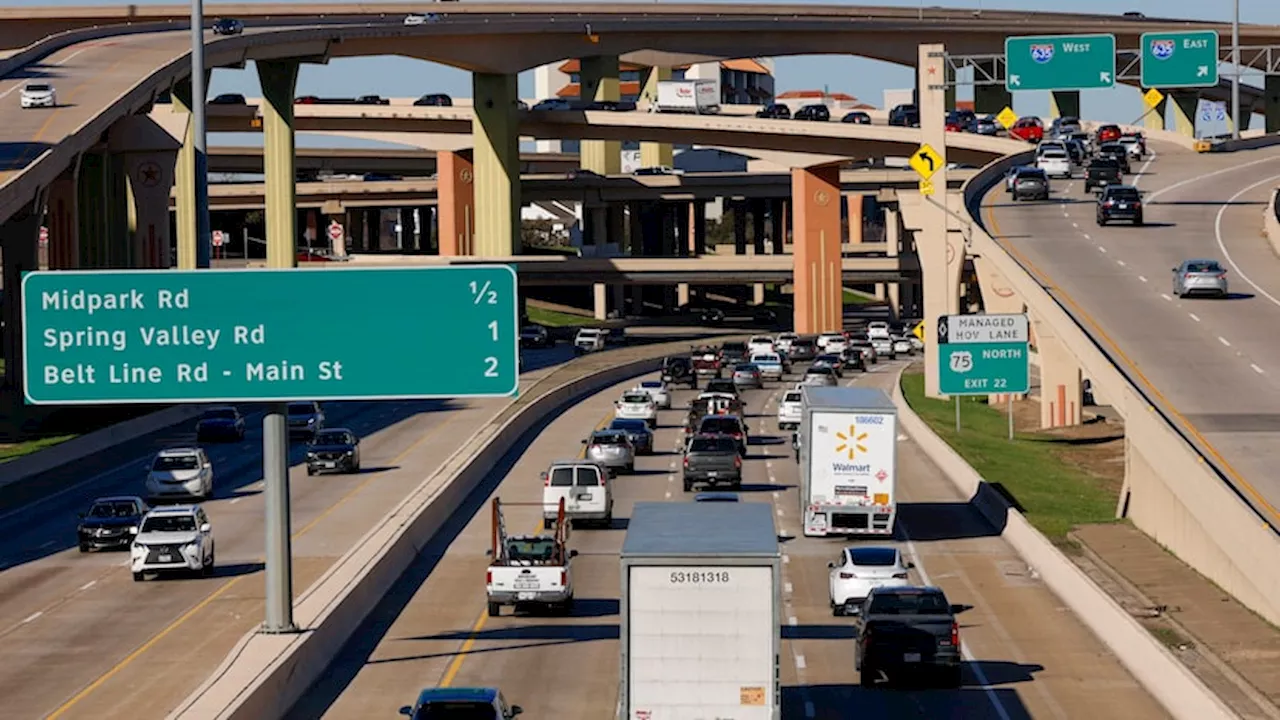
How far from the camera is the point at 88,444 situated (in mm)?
75625

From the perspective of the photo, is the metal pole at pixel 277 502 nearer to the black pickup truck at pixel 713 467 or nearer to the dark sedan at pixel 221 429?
the black pickup truck at pixel 713 467

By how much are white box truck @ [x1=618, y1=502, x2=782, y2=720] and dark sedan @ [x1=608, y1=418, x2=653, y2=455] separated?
4298 cm

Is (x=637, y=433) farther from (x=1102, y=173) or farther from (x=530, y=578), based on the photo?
(x=1102, y=173)

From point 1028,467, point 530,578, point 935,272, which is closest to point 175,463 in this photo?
point 530,578

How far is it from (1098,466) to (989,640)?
110ft

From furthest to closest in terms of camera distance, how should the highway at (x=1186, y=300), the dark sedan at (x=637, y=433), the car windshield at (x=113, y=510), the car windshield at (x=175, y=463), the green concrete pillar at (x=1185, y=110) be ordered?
the green concrete pillar at (x=1185, y=110)
the dark sedan at (x=637, y=433)
the car windshield at (x=175, y=463)
the car windshield at (x=113, y=510)
the highway at (x=1186, y=300)

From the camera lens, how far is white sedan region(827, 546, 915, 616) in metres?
38.7

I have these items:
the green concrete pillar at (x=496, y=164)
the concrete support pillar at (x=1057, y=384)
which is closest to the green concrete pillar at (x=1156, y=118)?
the green concrete pillar at (x=496, y=164)

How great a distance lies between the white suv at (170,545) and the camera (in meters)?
45.1

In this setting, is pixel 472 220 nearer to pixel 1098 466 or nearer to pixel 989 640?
pixel 1098 466

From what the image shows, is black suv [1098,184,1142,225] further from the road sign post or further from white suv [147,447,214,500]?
white suv [147,447,214,500]

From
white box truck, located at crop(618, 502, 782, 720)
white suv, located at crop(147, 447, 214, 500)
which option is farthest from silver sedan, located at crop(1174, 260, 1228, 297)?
white box truck, located at crop(618, 502, 782, 720)

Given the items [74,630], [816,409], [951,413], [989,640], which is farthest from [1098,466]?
[74,630]

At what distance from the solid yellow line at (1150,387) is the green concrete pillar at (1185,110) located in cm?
9314
